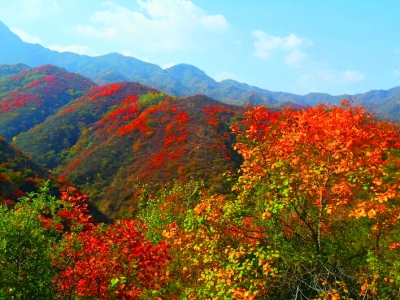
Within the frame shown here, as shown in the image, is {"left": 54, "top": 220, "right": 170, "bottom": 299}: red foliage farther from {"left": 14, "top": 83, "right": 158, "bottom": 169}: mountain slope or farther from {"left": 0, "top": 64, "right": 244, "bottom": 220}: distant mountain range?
{"left": 14, "top": 83, "right": 158, "bottom": 169}: mountain slope

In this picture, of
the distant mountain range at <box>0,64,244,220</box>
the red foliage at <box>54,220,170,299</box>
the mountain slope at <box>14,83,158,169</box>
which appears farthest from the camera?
the mountain slope at <box>14,83,158,169</box>

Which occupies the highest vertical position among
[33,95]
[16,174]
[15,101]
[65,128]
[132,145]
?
[33,95]

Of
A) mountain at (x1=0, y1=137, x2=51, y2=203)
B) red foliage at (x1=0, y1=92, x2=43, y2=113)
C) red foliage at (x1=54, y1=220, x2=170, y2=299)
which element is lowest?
mountain at (x1=0, y1=137, x2=51, y2=203)

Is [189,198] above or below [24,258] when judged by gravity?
below

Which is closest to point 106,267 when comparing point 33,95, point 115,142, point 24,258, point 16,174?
point 24,258

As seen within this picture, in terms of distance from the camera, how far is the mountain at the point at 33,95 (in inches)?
3236

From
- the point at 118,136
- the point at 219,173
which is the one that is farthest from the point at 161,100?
the point at 219,173

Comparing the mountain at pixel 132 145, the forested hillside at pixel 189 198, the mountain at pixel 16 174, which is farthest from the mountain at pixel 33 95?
the mountain at pixel 16 174

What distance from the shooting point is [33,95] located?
10131 centimetres

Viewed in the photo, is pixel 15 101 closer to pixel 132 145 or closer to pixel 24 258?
pixel 132 145

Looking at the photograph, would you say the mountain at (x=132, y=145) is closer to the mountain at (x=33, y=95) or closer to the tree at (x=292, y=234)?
the mountain at (x=33, y=95)

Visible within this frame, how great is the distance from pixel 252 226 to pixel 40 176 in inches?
1451

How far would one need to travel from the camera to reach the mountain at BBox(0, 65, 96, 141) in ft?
270

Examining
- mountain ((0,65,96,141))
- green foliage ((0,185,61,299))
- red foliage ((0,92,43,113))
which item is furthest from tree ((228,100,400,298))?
red foliage ((0,92,43,113))
